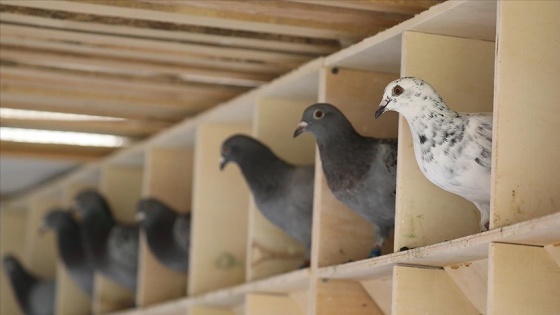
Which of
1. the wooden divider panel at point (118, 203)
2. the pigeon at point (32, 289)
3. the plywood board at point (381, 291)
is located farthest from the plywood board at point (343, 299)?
the pigeon at point (32, 289)

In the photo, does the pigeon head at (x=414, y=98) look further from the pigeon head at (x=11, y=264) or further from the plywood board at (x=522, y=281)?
the pigeon head at (x=11, y=264)

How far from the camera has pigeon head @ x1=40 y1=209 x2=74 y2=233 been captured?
31.2ft

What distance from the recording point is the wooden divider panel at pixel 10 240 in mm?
10719

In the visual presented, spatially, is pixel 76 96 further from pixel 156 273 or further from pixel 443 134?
pixel 443 134

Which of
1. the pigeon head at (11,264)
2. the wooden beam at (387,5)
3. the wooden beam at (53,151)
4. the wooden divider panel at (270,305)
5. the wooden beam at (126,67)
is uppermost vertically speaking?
the wooden beam at (387,5)

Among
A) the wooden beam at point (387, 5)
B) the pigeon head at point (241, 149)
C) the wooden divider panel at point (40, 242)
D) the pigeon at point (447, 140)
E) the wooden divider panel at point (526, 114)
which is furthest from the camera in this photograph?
the wooden divider panel at point (40, 242)

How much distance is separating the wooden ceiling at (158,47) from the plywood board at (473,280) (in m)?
1.18

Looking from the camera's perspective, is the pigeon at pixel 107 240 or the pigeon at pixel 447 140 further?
the pigeon at pixel 107 240

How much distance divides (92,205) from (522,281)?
501 centimetres

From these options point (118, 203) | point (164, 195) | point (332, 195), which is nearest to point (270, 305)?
point (332, 195)

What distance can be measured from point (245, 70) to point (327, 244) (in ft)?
4.32

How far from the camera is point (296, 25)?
19.2 ft

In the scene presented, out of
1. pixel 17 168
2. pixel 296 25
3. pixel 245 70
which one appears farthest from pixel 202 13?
pixel 17 168

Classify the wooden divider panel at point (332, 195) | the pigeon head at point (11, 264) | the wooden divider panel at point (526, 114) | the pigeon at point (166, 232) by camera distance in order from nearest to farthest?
the wooden divider panel at point (526, 114) → the wooden divider panel at point (332, 195) → the pigeon at point (166, 232) → the pigeon head at point (11, 264)
